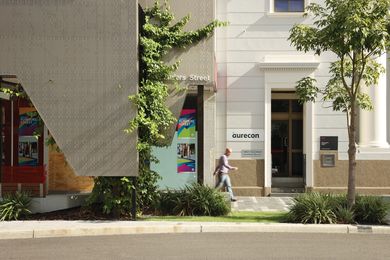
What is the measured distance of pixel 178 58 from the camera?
13.0 meters

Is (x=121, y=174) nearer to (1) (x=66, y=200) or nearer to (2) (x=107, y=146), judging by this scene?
(2) (x=107, y=146)

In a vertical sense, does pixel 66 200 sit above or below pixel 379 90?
below

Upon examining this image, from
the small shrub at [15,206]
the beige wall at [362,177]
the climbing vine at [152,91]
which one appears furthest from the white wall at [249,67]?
the small shrub at [15,206]

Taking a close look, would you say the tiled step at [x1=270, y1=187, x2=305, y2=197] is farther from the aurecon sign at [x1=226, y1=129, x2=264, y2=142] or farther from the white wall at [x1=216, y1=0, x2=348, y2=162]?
the aurecon sign at [x1=226, y1=129, x2=264, y2=142]

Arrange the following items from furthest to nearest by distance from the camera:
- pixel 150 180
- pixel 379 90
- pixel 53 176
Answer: pixel 379 90 → pixel 53 176 → pixel 150 180

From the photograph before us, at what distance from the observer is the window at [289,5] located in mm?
18281

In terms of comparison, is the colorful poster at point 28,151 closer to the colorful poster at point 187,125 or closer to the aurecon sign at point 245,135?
the colorful poster at point 187,125

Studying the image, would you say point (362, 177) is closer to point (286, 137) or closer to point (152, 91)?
point (286, 137)

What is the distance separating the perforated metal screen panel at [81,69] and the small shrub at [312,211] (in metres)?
3.82

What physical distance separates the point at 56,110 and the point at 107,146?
56.7 inches

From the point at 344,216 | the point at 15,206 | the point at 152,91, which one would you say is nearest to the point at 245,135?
the point at 152,91

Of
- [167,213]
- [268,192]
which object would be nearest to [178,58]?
[167,213]

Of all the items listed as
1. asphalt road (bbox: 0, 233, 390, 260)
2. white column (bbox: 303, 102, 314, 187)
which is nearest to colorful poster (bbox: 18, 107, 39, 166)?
asphalt road (bbox: 0, 233, 390, 260)

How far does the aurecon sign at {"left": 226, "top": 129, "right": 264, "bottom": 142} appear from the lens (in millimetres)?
17909
